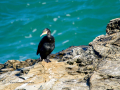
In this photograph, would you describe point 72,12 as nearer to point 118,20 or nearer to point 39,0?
point 39,0

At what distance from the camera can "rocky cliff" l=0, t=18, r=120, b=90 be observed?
4211 millimetres

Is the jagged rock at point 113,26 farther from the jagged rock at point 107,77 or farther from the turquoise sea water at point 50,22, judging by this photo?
the turquoise sea water at point 50,22

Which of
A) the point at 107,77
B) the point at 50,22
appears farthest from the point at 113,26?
the point at 50,22

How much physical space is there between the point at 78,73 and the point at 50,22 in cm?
1167

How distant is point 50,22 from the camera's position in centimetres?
1606

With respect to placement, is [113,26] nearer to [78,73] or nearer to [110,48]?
[110,48]

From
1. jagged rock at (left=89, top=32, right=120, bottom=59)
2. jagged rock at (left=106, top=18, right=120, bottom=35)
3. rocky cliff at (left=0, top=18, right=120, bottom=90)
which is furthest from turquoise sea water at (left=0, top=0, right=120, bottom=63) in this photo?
rocky cliff at (left=0, top=18, right=120, bottom=90)

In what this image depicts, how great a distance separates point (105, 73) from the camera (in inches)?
173

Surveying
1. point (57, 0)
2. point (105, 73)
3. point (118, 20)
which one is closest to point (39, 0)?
point (57, 0)

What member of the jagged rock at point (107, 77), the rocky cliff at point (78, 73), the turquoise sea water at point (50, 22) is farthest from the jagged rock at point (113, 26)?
the turquoise sea water at point (50, 22)

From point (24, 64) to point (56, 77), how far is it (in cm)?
226

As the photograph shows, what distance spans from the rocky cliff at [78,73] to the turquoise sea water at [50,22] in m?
8.26

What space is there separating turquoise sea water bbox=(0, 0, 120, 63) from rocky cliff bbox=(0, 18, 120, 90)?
826cm

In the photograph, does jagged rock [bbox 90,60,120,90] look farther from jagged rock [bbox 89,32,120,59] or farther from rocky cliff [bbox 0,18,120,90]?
jagged rock [bbox 89,32,120,59]
